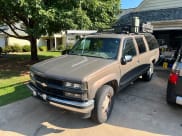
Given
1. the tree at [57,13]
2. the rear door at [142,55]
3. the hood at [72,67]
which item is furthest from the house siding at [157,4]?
the hood at [72,67]

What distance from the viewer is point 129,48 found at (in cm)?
613

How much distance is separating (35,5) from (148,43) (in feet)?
14.8

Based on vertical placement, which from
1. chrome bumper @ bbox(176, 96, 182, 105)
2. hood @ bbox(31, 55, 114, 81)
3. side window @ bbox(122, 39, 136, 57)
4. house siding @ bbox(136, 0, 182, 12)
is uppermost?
house siding @ bbox(136, 0, 182, 12)

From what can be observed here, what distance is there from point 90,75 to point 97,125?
1.24 metres

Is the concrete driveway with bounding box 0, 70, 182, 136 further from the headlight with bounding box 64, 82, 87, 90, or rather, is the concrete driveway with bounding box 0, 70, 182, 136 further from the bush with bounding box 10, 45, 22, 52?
the bush with bounding box 10, 45, 22, 52

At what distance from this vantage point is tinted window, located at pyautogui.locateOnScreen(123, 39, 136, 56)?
19.1 ft

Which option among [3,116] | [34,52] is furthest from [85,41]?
[34,52]

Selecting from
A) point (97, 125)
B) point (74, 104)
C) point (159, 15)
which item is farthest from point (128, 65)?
point (159, 15)

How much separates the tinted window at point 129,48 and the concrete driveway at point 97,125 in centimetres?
144

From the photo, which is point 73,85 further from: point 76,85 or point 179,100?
point 179,100

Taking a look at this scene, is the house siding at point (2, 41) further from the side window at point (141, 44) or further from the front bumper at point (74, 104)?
the front bumper at point (74, 104)

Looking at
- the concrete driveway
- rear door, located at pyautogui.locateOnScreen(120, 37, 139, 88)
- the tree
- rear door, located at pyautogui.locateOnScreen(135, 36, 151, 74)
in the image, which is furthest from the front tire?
the tree

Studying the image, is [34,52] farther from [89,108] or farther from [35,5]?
[89,108]

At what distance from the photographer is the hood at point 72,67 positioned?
4402mm
